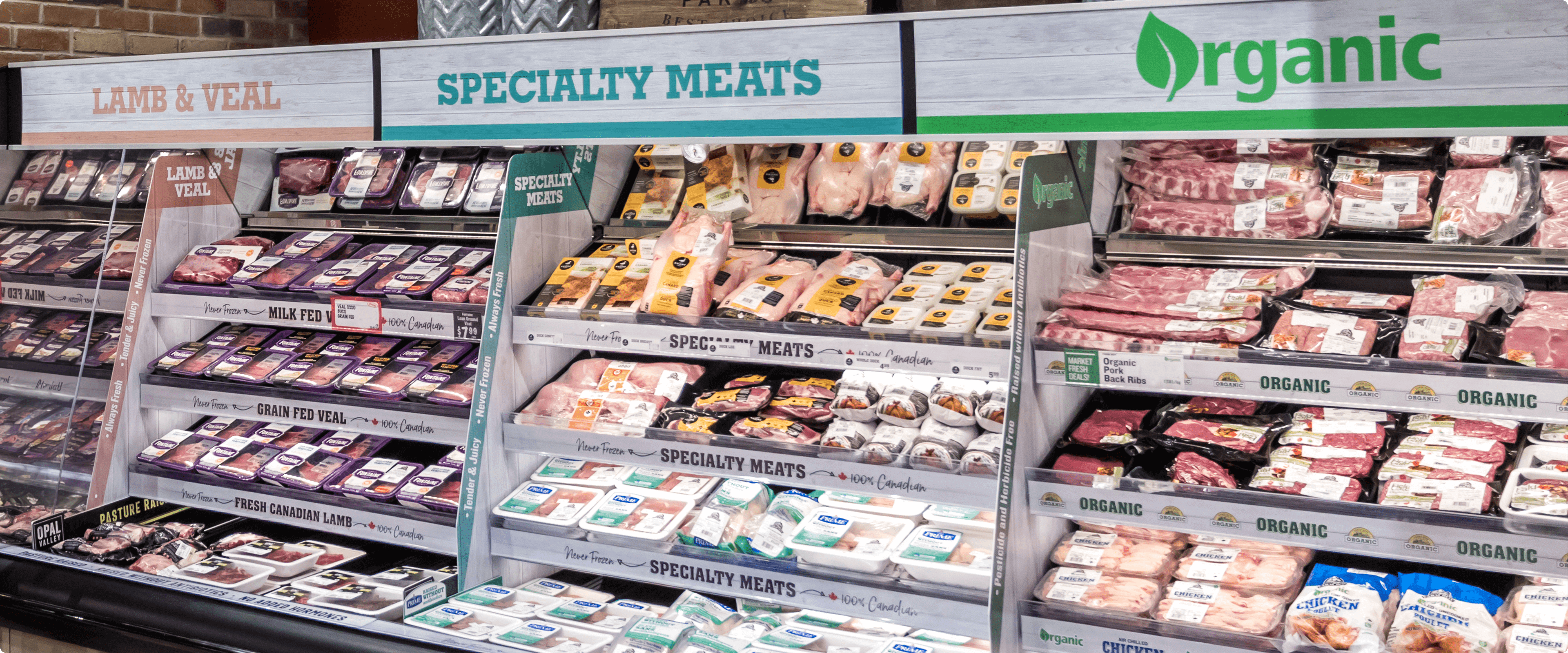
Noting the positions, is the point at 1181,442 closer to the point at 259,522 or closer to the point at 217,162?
the point at 259,522

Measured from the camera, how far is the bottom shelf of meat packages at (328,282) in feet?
10.2

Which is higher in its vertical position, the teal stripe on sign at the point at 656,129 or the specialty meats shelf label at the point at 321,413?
the teal stripe on sign at the point at 656,129

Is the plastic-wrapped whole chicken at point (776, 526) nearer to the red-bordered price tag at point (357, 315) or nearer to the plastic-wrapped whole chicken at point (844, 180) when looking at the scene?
the plastic-wrapped whole chicken at point (844, 180)

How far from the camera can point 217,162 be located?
372cm

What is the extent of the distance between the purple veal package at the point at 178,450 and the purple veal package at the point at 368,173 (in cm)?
89

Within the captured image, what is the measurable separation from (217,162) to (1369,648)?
141 inches

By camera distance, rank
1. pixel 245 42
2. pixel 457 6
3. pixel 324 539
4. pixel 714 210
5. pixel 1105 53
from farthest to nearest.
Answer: pixel 245 42
pixel 324 539
pixel 714 210
pixel 457 6
pixel 1105 53

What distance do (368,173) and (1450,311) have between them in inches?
122

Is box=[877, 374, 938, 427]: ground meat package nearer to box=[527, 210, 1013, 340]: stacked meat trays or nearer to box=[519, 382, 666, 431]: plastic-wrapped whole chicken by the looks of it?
box=[527, 210, 1013, 340]: stacked meat trays

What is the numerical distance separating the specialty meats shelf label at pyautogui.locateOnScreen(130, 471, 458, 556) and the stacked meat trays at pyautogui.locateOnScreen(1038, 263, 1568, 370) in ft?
5.54

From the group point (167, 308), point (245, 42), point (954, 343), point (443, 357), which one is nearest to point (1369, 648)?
point (954, 343)

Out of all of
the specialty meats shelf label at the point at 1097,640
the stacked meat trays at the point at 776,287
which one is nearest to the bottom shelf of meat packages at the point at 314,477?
the stacked meat trays at the point at 776,287

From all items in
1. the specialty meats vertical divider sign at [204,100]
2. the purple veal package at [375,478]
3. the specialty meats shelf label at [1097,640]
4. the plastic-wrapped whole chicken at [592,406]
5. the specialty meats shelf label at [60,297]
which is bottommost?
the specialty meats shelf label at [1097,640]

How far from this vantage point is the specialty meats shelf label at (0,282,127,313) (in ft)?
11.8
